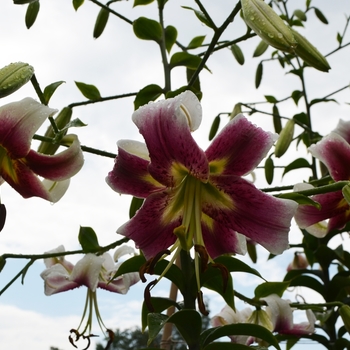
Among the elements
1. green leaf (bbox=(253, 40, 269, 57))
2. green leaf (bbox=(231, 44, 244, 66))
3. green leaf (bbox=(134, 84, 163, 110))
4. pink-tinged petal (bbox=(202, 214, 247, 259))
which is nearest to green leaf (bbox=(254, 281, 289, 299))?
pink-tinged petal (bbox=(202, 214, 247, 259))

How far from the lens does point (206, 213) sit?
670 millimetres

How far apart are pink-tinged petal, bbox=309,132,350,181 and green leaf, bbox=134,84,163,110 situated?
0.36 m

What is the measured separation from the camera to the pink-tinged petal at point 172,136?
527mm

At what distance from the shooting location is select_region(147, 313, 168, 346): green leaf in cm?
55

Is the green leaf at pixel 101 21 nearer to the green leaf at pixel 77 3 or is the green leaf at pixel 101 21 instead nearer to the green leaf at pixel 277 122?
the green leaf at pixel 77 3

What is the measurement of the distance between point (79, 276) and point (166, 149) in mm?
494

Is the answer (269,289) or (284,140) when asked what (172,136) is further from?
(284,140)

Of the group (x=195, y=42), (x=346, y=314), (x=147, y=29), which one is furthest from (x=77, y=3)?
(x=346, y=314)

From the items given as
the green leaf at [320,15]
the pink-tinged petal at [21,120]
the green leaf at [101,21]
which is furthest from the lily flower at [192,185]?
the green leaf at [320,15]

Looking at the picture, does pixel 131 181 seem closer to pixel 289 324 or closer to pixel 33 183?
pixel 33 183

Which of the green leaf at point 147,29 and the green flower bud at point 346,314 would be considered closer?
the green flower bud at point 346,314

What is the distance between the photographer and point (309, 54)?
665mm

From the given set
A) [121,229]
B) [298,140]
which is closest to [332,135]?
[121,229]

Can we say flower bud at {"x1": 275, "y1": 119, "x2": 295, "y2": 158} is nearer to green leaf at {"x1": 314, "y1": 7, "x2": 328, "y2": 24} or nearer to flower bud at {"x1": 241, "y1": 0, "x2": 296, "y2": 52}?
flower bud at {"x1": 241, "y1": 0, "x2": 296, "y2": 52}
